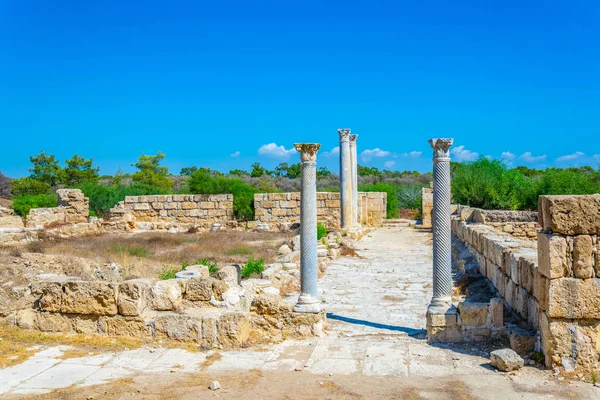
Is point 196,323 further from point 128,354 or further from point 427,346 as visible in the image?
point 427,346

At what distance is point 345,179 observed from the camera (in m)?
19.9

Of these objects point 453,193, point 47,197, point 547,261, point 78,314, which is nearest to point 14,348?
point 78,314

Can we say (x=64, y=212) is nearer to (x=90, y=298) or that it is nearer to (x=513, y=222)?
(x=513, y=222)

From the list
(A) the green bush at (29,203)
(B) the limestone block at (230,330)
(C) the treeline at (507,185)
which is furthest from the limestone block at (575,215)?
(A) the green bush at (29,203)

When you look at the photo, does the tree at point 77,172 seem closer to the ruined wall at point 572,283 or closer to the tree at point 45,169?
the tree at point 45,169

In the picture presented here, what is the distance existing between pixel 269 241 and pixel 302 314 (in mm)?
10841

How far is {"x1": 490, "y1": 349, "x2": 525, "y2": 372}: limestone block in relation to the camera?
5.18 m

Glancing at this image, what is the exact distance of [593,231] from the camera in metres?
5.19

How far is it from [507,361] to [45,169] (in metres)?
42.8

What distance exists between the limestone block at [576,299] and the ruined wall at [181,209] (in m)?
19.1

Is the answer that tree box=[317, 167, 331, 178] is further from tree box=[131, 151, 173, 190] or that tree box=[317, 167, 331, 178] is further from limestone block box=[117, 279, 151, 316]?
limestone block box=[117, 279, 151, 316]

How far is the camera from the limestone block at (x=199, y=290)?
671 cm

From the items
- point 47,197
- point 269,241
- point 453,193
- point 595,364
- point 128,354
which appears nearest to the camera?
point 595,364

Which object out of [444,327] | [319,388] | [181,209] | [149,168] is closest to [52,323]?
[319,388]
